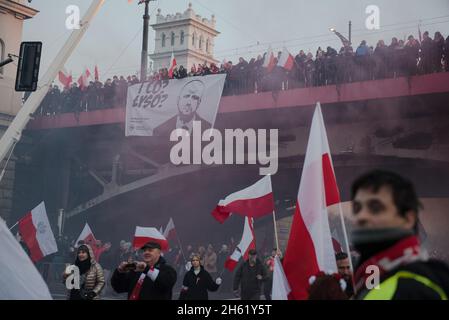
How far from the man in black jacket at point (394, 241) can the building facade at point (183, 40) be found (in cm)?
8354

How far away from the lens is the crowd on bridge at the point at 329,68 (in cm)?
1406

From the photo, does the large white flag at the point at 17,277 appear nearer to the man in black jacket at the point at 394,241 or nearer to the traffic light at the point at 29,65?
the man in black jacket at the point at 394,241

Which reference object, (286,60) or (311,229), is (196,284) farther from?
(286,60)

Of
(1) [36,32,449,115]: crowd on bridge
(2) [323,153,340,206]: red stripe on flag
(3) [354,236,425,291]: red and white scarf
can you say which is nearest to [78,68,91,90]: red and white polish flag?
(1) [36,32,449,115]: crowd on bridge

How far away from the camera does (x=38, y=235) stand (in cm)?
1303

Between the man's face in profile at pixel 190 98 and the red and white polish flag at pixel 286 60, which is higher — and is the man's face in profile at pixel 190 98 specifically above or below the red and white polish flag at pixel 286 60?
below

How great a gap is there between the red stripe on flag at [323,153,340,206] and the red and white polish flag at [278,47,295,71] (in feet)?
33.1

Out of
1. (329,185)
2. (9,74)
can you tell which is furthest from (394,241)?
(9,74)

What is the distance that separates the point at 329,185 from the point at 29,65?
6388mm

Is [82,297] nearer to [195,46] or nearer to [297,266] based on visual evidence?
[297,266]

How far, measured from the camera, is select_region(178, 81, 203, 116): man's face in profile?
16.6 metres

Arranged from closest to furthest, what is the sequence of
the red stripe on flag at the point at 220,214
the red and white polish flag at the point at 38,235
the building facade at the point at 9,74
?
the red stripe on flag at the point at 220,214, the red and white polish flag at the point at 38,235, the building facade at the point at 9,74

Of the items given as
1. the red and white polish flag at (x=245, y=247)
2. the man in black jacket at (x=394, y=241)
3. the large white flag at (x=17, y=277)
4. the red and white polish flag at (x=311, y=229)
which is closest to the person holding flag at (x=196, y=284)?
the red and white polish flag at (x=245, y=247)

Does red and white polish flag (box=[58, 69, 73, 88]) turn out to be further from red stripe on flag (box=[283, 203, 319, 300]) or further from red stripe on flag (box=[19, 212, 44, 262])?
red stripe on flag (box=[283, 203, 319, 300])
